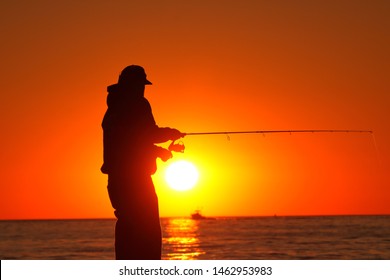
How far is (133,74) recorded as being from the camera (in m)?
8.42

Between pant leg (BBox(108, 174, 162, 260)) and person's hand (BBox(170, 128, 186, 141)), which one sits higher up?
person's hand (BBox(170, 128, 186, 141))

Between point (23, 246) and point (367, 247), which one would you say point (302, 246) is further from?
point (23, 246)

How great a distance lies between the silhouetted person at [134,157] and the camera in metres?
8.41

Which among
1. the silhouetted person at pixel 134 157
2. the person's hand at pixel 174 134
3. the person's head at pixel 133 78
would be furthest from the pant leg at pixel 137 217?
the person's head at pixel 133 78

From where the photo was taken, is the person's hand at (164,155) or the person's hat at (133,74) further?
the person's hand at (164,155)

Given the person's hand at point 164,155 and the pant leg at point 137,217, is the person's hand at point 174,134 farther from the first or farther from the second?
the pant leg at point 137,217

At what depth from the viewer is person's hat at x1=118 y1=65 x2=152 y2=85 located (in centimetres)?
841

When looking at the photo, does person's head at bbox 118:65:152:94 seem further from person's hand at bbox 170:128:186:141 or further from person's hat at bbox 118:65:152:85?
person's hand at bbox 170:128:186:141

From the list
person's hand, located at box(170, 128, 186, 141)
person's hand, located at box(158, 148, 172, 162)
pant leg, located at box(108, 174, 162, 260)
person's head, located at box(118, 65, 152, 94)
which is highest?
person's head, located at box(118, 65, 152, 94)

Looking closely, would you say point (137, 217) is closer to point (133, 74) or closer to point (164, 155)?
point (164, 155)

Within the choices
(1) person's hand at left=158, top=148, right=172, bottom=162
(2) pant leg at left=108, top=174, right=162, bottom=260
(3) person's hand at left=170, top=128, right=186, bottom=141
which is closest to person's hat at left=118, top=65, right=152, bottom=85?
(3) person's hand at left=170, top=128, right=186, bottom=141

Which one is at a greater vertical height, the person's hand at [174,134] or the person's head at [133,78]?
the person's head at [133,78]
